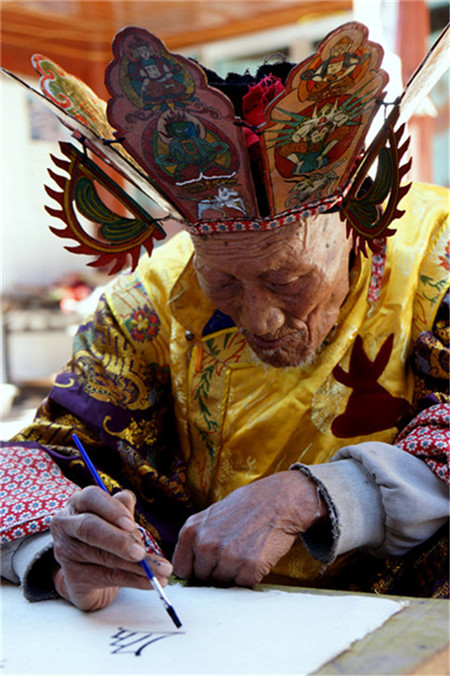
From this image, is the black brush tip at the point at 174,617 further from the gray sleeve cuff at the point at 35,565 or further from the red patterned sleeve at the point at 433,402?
the red patterned sleeve at the point at 433,402

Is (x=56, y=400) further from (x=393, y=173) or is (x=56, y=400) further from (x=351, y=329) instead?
(x=393, y=173)

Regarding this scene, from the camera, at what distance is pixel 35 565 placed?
1.29 metres

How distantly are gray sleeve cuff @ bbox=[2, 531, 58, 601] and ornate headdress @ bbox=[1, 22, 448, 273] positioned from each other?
1.58 ft

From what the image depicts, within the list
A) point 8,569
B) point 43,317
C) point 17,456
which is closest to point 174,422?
point 17,456

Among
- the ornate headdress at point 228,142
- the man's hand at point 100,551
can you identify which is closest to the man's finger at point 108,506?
the man's hand at point 100,551

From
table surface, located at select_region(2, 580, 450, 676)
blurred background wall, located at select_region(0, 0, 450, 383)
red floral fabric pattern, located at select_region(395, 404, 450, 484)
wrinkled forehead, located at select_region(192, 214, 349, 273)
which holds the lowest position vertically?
table surface, located at select_region(2, 580, 450, 676)

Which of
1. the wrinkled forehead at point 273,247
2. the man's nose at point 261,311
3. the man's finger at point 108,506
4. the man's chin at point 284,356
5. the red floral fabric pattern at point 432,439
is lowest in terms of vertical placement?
the man's finger at point 108,506

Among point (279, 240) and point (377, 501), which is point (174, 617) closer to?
point (377, 501)

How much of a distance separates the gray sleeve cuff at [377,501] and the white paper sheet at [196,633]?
0.52 ft

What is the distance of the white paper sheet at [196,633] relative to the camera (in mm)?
908

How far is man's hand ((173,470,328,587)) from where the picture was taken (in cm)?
123

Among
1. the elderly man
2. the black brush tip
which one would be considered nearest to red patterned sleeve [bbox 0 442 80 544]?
the elderly man

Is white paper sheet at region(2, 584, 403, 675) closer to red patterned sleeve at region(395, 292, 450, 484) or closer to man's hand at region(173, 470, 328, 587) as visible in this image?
man's hand at region(173, 470, 328, 587)

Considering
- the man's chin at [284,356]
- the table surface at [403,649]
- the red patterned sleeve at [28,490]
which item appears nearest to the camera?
the table surface at [403,649]
